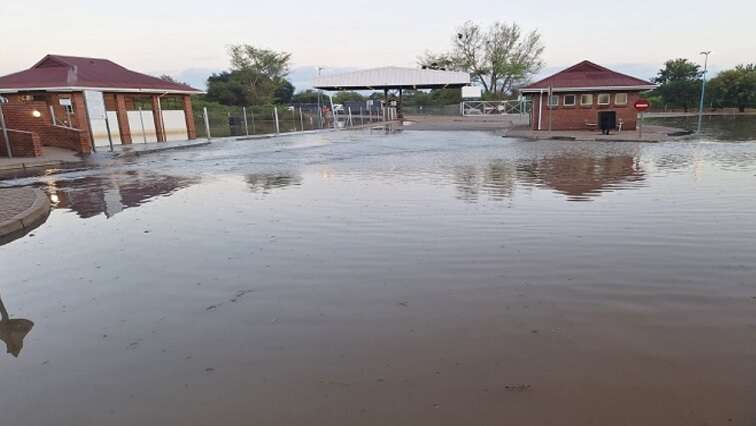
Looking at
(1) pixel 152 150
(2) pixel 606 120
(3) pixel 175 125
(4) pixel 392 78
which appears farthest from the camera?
(4) pixel 392 78

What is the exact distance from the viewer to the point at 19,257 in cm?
624

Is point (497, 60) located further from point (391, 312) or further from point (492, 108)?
point (391, 312)

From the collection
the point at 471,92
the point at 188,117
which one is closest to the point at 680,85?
the point at 471,92

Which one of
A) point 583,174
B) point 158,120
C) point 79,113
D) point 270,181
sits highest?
point 79,113

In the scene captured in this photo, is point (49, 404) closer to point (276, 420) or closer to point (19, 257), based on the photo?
point (276, 420)

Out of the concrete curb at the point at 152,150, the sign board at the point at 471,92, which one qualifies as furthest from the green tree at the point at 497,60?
the concrete curb at the point at 152,150

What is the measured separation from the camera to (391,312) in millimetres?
4246

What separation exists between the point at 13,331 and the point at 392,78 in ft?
137

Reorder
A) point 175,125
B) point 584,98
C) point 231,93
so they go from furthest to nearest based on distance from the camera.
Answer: point 231,93 < point 175,125 < point 584,98

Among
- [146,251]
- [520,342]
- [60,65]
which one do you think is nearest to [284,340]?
[520,342]

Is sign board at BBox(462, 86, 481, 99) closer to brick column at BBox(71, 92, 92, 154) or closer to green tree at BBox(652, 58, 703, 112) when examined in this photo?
green tree at BBox(652, 58, 703, 112)

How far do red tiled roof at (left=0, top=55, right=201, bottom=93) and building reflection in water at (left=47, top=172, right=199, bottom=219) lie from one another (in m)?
11.7

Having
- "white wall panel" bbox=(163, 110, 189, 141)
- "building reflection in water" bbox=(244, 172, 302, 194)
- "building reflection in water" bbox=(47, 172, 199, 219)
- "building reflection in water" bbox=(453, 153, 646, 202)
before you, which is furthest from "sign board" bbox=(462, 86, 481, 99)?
"building reflection in water" bbox=(47, 172, 199, 219)

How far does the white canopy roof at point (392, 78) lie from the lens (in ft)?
141
